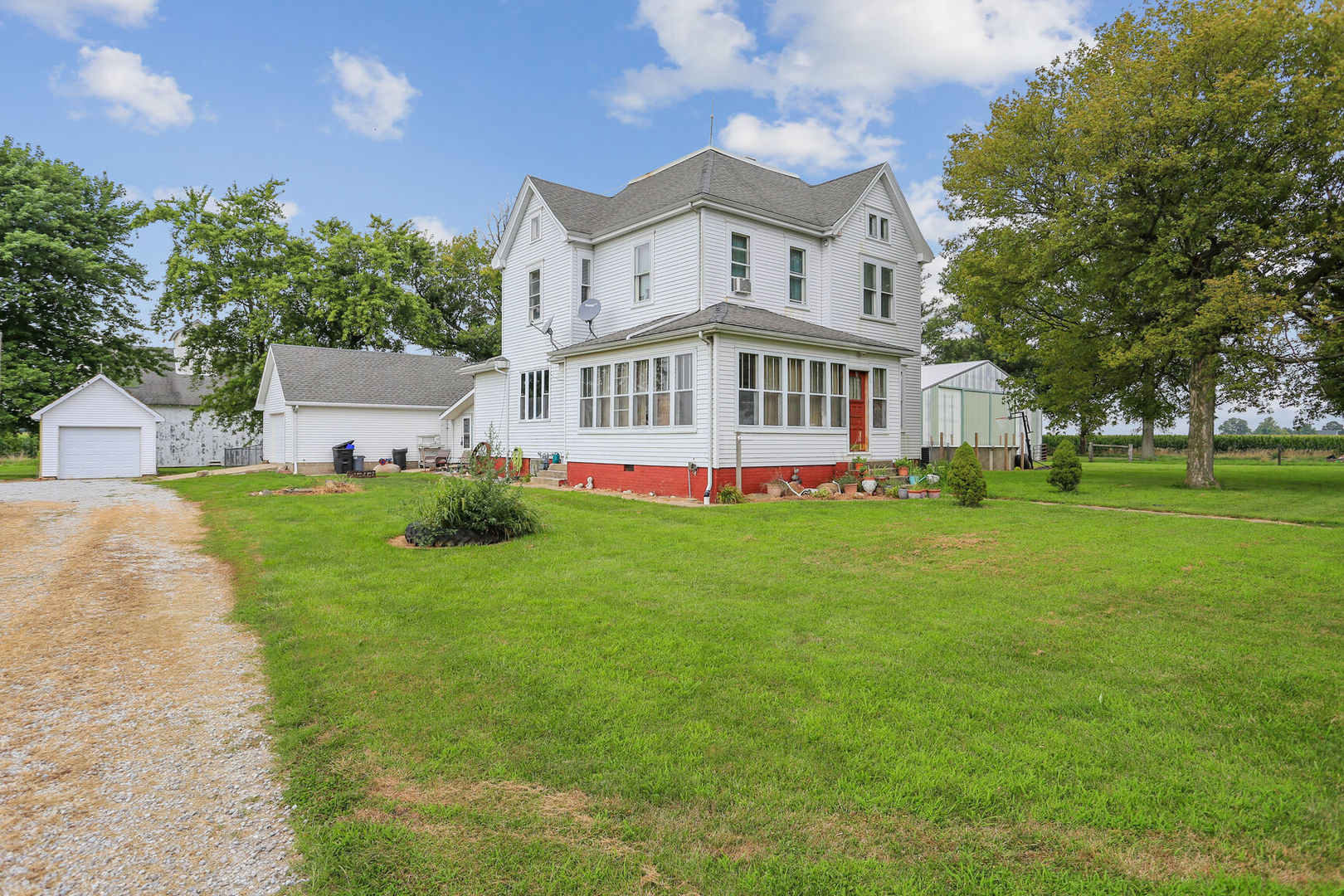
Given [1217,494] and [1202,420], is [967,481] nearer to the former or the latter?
[1217,494]

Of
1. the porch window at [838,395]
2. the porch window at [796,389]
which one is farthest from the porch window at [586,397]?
the porch window at [838,395]

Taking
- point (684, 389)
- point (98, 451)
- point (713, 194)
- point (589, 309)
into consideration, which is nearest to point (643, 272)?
point (589, 309)

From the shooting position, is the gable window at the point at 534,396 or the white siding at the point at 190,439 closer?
the gable window at the point at 534,396

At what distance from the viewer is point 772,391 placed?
1569 centimetres

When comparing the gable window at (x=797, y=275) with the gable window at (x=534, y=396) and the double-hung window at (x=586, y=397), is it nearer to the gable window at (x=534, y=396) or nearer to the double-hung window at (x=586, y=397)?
the double-hung window at (x=586, y=397)

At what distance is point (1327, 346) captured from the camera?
1623 centimetres

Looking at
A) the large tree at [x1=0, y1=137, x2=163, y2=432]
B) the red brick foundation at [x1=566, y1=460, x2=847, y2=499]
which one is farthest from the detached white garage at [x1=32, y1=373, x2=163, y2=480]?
the red brick foundation at [x1=566, y1=460, x2=847, y2=499]

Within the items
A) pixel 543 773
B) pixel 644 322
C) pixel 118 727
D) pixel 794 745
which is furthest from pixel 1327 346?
pixel 118 727

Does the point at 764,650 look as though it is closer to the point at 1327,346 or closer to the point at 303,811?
the point at 303,811

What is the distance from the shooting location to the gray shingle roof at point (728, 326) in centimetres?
1460

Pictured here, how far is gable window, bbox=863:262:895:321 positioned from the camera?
20.7 meters

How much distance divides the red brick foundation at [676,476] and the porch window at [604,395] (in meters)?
1.22

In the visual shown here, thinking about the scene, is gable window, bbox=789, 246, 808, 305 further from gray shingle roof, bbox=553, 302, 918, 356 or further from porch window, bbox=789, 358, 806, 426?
porch window, bbox=789, 358, 806, 426

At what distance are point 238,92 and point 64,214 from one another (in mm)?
17754
